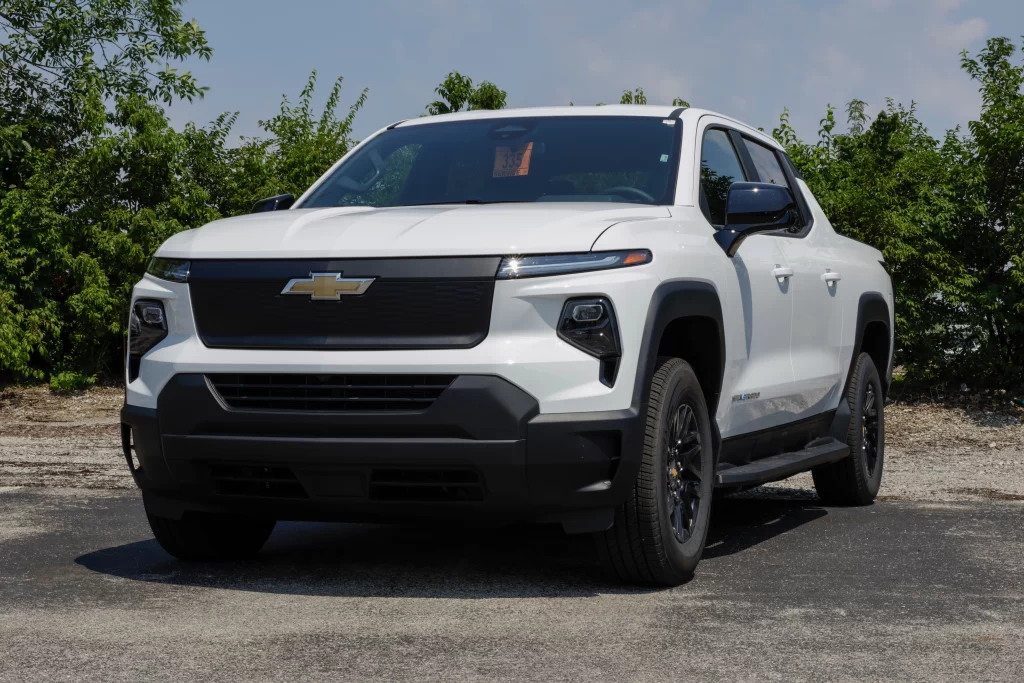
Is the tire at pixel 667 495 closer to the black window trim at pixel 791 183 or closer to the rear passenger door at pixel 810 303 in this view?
the rear passenger door at pixel 810 303

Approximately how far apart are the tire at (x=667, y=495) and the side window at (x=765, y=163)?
1.93 meters

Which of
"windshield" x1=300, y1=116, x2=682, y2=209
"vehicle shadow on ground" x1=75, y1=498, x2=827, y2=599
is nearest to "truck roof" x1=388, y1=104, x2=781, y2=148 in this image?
"windshield" x1=300, y1=116, x2=682, y2=209

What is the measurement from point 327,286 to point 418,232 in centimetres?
38

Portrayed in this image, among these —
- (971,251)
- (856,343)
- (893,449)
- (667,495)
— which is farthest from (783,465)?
(971,251)

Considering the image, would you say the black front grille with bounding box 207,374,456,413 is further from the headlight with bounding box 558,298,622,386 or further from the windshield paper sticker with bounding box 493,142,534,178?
the windshield paper sticker with bounding box 493,142,534,178

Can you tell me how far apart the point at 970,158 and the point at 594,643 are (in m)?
9.77

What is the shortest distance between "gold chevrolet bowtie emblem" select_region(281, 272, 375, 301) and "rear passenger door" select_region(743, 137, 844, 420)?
2491 millimetres

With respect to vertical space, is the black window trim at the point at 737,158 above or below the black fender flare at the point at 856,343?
above

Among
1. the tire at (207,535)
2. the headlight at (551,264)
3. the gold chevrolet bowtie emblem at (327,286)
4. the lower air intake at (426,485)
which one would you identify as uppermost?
the headlight at (551,264)

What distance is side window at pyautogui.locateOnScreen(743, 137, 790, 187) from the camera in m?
7.11

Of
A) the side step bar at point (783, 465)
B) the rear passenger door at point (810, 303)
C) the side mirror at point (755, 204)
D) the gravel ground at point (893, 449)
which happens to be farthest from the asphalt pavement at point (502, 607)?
the gravel ground at point (893, 449)

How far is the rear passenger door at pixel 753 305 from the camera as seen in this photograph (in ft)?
19.7

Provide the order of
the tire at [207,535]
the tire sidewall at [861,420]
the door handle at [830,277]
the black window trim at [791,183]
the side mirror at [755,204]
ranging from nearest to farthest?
the side mirror at [755,204]
the tire at [207,535]
the black window trim at [791,183]
the door handle at [830,277]
the tire sidewall at [861,420]

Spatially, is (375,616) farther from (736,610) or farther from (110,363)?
(110,363)
